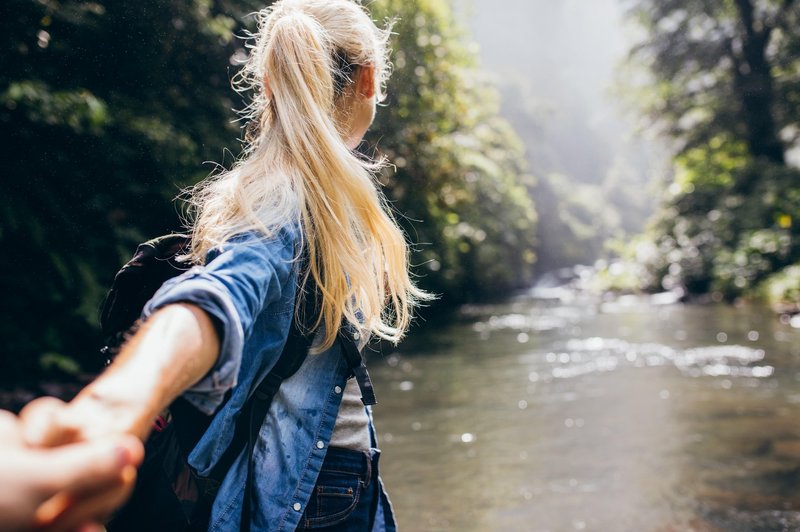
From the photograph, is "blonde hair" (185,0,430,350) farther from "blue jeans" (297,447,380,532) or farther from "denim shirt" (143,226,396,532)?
"blue jeans" (297,447,380,532)

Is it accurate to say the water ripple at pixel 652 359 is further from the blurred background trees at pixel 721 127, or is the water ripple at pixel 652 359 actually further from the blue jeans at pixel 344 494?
the blurred background trees at pixel 721 127

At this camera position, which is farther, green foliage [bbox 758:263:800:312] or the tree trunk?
the tree trunk

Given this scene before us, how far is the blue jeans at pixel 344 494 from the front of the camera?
1.45 meters

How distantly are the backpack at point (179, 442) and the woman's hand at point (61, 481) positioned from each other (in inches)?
28.6

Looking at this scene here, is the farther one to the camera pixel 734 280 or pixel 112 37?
pixel 734 280

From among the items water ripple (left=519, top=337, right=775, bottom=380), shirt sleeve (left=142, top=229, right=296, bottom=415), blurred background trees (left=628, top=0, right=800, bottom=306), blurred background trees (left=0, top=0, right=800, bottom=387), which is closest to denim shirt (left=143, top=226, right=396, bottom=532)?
shirt sleeve (left=142, top=229, right=296, bottom=415)

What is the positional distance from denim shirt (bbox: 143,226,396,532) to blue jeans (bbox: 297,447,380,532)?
5 centimetres

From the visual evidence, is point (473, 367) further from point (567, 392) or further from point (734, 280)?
point (734, 280)

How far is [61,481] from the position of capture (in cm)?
59

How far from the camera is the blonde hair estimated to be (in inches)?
52.3

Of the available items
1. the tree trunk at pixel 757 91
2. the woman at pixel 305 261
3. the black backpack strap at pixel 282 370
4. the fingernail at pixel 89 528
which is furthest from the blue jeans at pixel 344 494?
the tree trunk at pixel 757 91

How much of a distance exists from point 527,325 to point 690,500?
10.2m

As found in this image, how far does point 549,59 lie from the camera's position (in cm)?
9288

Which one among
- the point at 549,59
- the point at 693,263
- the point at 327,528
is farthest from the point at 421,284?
the point at 549,59
